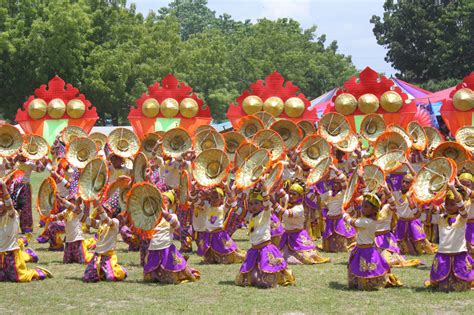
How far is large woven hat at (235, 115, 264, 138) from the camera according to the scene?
49.9ft

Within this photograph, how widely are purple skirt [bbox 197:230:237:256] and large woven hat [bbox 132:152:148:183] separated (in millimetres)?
1355

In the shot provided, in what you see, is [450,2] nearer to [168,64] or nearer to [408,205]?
[168,64]

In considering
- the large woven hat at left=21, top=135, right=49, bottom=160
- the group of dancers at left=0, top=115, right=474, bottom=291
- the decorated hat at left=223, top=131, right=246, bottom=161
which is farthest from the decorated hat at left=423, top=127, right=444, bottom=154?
the large woven hat at left=21, top=135, right=49, bottom=160

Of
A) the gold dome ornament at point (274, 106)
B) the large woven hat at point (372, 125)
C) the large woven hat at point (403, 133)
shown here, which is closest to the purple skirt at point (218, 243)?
the large woven hat at point (403, 133)

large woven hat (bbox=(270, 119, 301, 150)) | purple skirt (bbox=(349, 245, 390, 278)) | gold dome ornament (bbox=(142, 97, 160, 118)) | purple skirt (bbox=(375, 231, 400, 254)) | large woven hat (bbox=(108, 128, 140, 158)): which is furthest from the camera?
gold dome ornament (bbox=(142, 97, 160, 118))

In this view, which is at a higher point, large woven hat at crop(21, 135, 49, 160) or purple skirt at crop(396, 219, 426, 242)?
large woven hat at crop(21, 135, 49, 160)

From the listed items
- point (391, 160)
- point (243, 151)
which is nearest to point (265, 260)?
point (243, 151)

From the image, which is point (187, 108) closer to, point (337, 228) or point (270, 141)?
point (270, 141)

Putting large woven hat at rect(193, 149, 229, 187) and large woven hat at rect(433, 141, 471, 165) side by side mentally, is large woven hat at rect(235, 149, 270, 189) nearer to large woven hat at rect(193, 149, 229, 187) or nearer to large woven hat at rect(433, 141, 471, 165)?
large woven hat at rect(193, 149, 229, 187)

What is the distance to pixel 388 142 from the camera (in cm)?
1296

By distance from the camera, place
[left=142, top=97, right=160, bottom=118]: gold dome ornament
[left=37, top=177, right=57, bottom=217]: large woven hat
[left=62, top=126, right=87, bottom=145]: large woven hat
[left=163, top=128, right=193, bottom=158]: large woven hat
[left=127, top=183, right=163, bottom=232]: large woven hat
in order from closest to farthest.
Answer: [left=127, top=183, right=163, bottom=232]: large woven hat
[left=37, top=177, right=57, bottom=217]: large woven hat
[left=163, top=128, right=193, bottom=158]: large woven hat
[left=62, top=126, right=87, bottom=145]: large woven hat
[left=142, top=97, right=160, bottom=118]: gold dome ornament

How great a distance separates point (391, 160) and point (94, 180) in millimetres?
4909

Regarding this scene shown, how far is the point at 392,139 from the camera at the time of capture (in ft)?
42.6

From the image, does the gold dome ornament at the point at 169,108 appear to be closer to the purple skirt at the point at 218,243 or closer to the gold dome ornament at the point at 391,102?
the gold dome ornament at the point at 391,102
